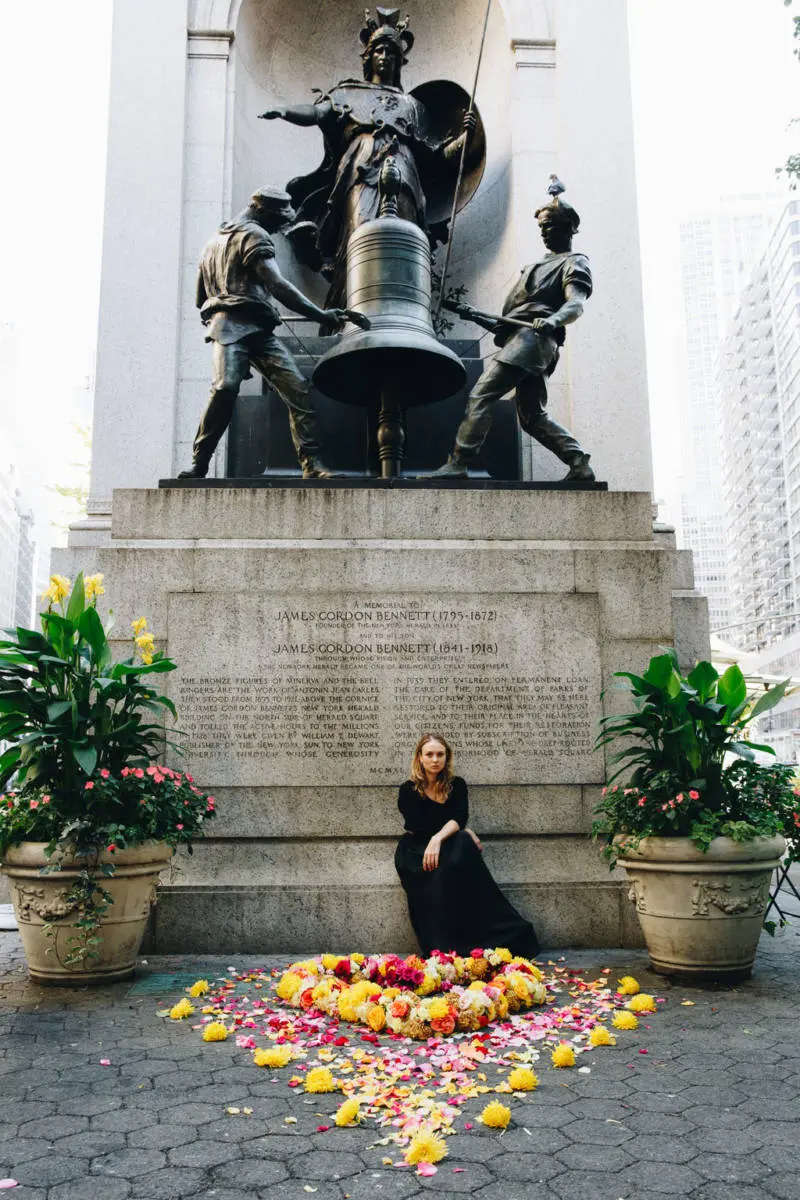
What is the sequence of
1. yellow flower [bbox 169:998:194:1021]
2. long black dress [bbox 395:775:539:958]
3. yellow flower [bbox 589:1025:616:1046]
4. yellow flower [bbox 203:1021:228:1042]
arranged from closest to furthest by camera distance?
yellow flower [bbox 589:1025:616:1046] < yellow flower [bbox 203:1021:228:1042] < yellow flower [bbox 169:998:194:1021] < long black dress [bbox 395:775:539:958]

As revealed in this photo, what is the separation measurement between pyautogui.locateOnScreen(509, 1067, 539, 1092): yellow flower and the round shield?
11.1 meters

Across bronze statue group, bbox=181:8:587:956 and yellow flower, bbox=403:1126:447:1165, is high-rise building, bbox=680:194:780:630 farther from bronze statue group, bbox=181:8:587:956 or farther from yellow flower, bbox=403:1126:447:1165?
yellow flower, bbox=403:1126:447:1165

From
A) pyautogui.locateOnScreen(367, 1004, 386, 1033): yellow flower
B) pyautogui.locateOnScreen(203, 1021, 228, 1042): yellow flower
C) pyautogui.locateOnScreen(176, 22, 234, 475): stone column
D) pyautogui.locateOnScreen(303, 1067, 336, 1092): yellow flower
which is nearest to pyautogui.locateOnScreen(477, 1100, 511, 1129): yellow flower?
pyautogui.locateOnScreen(303, 1067, 336, 1092): yellow flower

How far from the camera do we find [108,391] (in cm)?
1161

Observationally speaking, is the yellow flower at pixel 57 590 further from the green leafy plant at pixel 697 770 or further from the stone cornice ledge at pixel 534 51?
the stone cornice ledge at pixel 534 51

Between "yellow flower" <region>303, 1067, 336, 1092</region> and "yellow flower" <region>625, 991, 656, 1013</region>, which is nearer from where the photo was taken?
"yellow flower" <region>303, 1067, 336, 1092</region>

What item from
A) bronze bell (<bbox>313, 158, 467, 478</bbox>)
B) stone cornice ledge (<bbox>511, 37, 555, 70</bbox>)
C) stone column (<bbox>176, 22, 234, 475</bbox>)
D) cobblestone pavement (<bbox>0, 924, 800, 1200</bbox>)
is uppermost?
stone cornice ledge (<bbox>511, 37, 555, 70</bbox>)

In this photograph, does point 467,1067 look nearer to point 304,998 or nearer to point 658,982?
point 304,998

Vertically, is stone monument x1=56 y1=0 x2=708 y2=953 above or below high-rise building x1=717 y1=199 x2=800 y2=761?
below

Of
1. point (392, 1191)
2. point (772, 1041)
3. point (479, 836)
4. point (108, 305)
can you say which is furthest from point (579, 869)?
point (108, 305)

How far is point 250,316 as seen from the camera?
865 cm

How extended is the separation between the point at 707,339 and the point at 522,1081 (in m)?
187

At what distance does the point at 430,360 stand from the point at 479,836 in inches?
159

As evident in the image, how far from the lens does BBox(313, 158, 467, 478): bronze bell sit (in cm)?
877
